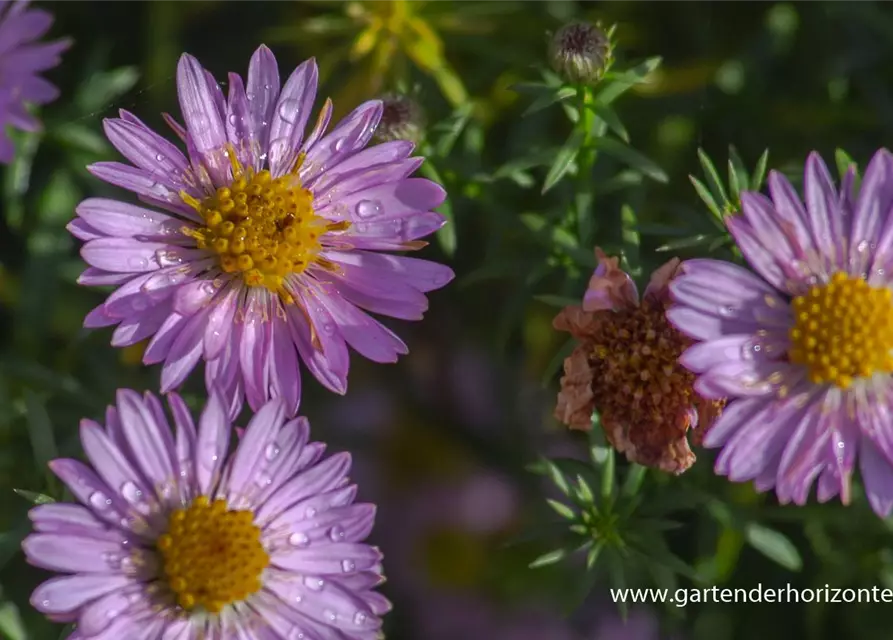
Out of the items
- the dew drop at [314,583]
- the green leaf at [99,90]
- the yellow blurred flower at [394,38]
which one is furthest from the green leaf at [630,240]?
the green leaf at [99,90]

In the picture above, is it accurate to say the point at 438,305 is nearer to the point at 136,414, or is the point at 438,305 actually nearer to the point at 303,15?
the point at 303,15

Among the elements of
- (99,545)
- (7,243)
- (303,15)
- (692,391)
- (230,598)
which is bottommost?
(230,598)

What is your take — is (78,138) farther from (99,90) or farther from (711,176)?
(711,176)

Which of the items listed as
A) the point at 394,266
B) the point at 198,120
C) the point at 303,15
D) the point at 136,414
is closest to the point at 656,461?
the point at 394,266

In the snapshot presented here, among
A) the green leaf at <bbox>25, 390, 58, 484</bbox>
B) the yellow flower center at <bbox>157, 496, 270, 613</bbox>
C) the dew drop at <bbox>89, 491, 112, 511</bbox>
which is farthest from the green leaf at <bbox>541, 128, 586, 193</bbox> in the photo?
the green leaf at <bbox>25, 390, 58, 484</bbox>

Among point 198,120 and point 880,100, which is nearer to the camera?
point 198,120

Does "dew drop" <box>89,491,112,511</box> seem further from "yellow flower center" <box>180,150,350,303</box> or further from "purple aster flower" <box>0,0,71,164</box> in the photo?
"purple aster flower" <box>0,0,71,164</box>

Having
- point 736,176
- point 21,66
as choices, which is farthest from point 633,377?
point 21,66
